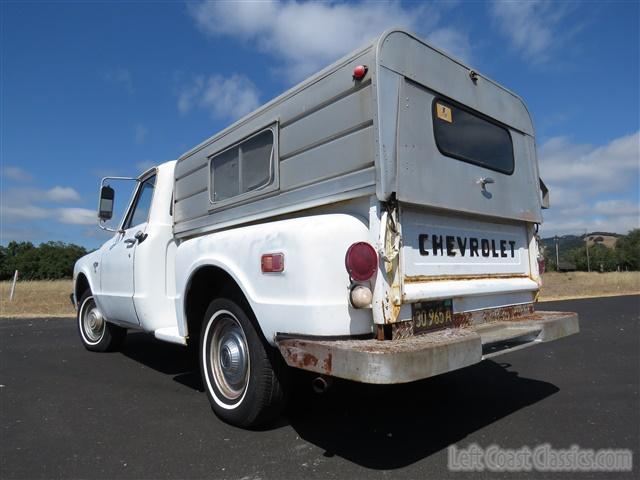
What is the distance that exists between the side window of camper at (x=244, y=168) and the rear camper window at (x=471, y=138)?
133cm

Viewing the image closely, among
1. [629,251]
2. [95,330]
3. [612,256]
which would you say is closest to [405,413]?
[95,330]

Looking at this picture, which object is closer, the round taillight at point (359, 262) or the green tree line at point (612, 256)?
the round taillight at point (359, 262)

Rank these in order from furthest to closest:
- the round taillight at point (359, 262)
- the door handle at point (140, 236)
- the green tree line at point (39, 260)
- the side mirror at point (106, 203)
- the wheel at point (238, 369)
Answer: the green tree line at point (39, 260) → the side mirror at point (106, 203) → the door handle at point (140, 236) → the wheel at point (238, 369) → the round taillight at point (359, 262)

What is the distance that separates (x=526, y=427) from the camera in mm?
3408

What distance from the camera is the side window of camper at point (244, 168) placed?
12.4 ft

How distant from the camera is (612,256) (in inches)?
3548

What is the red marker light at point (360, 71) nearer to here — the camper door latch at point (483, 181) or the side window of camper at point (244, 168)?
the side window of camper at point (244, 168)

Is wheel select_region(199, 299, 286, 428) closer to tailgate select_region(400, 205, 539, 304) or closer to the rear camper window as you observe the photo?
tailgate select_region(400, 205, 539, 304)

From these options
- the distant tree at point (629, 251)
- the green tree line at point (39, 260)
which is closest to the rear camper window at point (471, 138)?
the green tree line at point (39, 260)

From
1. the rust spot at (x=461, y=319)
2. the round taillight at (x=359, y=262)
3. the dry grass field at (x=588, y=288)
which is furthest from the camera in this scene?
the dry grass field at (x=588, y=288)

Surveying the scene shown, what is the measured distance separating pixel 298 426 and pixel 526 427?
1694mm

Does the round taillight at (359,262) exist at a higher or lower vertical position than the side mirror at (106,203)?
lower

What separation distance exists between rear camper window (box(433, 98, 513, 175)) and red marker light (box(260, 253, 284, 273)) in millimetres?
1493
